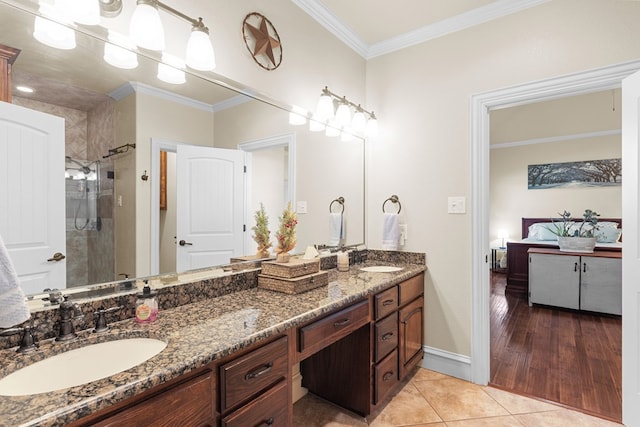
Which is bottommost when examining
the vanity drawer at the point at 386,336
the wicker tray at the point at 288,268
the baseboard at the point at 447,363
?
the baseboard at the point at 447,363

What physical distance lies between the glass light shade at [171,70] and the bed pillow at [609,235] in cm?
574

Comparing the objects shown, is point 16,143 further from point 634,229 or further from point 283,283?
point 634,229

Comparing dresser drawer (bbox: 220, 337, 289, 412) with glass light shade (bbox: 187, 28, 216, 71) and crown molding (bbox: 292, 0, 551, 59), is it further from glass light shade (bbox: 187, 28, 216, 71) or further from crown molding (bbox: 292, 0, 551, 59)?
crown molding (bbox: 292, 0, 551, 59)

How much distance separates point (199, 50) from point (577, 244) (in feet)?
Answer: 15.0

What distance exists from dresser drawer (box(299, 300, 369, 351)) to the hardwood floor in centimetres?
133

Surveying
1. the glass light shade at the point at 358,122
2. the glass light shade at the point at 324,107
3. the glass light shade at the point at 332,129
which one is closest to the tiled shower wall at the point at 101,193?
the glass light shade at the point at 324,107

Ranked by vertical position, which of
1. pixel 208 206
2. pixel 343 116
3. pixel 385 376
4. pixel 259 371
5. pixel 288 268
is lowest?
pixel 385 376

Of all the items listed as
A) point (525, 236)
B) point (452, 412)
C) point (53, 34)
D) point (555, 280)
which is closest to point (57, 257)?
point (53, 34)

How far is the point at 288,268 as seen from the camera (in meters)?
1.65

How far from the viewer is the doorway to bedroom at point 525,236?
229cm

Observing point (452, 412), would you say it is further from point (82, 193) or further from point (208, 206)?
point (82, 193)

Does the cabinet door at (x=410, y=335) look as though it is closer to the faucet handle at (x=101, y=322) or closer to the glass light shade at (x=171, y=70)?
the faucet handle at (x=101, y=322)

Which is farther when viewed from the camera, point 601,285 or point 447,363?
point 601,285

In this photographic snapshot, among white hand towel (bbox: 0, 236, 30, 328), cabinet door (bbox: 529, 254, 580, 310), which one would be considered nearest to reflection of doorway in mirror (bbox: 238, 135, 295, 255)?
white hand towel (bbox: 0, 236, 30, 328)
